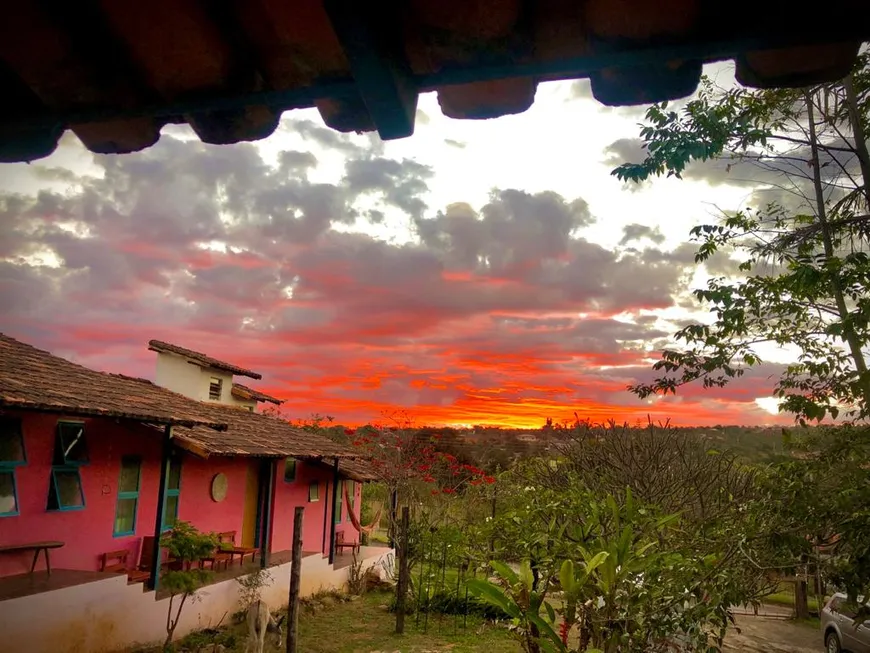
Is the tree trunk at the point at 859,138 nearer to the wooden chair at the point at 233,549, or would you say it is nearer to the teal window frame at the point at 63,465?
the teal window frame at the point at 63,465

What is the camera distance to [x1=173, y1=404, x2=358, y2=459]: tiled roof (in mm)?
10188

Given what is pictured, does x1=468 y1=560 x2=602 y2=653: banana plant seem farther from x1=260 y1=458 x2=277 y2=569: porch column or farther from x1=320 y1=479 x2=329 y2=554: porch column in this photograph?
x1=320 y1=479 x2=329 y2=554: porch column

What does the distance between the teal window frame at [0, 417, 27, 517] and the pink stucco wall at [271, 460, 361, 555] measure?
275 inches

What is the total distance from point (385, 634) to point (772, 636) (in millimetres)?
8608

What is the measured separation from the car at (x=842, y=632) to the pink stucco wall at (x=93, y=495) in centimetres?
1054

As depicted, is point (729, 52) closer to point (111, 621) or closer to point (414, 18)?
point (414, 18)

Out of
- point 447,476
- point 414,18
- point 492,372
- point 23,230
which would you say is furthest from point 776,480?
point 447,476

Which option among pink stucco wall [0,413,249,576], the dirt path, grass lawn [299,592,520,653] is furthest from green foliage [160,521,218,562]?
the dirt path

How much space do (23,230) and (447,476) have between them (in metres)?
14.7

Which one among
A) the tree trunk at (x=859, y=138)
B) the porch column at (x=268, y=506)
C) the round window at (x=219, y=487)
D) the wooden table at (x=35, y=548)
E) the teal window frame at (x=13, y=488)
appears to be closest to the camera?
the tree trunk at (x=859, y=138)

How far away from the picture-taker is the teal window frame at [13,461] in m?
7.39

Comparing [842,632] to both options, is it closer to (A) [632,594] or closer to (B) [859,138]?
(B) [859,138]

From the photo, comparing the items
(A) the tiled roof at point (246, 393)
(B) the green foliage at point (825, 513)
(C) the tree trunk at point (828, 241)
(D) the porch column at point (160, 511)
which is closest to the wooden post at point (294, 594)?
(D) the porch column at point (160, 511)

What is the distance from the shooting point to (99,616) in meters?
7.48
